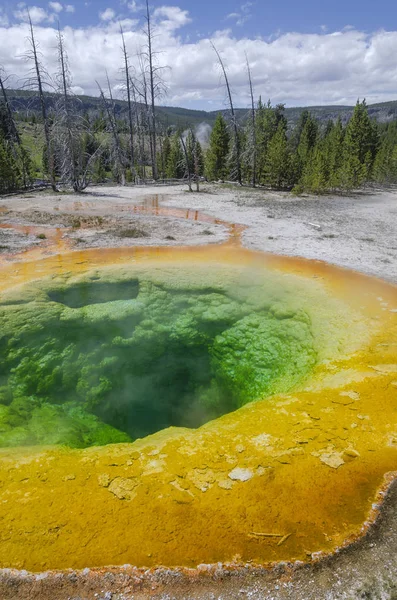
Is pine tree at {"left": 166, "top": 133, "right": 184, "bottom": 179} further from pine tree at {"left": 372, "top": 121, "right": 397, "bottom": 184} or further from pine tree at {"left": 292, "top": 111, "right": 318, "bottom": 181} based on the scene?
pine tree at {"left": 372, "top": 121, "right": 397, "bottom": 184}

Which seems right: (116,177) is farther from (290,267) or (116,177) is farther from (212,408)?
(212,408)

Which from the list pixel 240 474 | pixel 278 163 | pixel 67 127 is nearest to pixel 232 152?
pixel 278 163

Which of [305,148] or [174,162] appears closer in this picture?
[305,148]

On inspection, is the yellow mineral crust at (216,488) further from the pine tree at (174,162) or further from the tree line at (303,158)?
the pine tree at (174,162)

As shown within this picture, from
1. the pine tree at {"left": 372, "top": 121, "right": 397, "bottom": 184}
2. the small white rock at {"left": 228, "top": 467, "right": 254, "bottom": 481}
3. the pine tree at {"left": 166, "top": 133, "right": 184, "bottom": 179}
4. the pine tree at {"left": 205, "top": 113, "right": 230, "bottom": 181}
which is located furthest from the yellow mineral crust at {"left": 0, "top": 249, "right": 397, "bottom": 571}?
the pine tree at {"left": 166, "top": 133, "right": 184, "bottom": 179}

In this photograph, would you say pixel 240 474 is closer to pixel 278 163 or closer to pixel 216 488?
pixel 216 488
